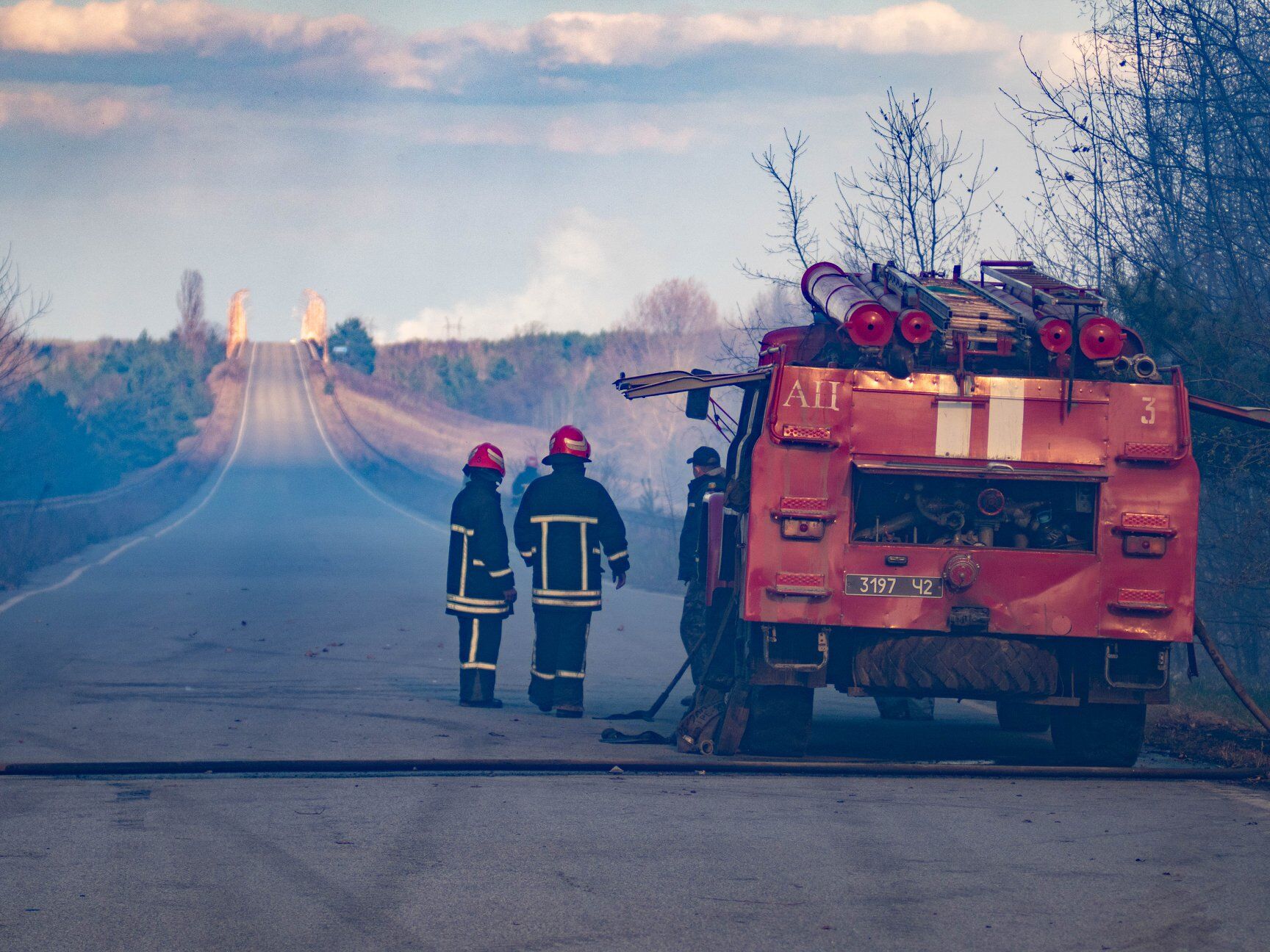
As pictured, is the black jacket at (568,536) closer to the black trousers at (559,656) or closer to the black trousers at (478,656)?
the black trousers at (559,656)

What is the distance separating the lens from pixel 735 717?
8.70 m

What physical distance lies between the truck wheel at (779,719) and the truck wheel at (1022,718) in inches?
68.1

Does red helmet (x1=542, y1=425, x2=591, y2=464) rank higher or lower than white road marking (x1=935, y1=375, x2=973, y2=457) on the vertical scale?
lower

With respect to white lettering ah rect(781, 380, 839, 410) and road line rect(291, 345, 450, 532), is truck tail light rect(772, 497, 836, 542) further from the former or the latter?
road line rect(291, 345, 450, 532)

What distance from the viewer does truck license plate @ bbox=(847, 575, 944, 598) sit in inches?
318

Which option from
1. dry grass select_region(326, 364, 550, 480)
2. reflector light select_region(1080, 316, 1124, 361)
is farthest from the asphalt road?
dry grass select_region(326, 364, 550, 480)

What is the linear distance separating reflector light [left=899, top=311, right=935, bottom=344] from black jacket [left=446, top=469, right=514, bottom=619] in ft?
13.0

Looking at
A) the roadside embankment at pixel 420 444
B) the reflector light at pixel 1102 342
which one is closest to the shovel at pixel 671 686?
the reflector light at pixel 1102 342

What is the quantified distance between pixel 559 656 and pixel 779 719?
2.44 meters

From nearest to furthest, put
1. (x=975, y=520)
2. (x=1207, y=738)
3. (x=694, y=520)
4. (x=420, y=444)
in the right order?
1. (x=975, y=520)
2. (x=1207, y=738)
3. (x=694, y=520)
4. (x=420, y=444)

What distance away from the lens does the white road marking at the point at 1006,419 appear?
805 centimetres

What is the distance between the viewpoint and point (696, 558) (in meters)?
10.9

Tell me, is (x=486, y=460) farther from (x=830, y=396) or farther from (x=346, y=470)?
(x=346, y=470)

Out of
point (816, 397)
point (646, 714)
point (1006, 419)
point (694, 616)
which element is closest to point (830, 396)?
point (816, 397)
